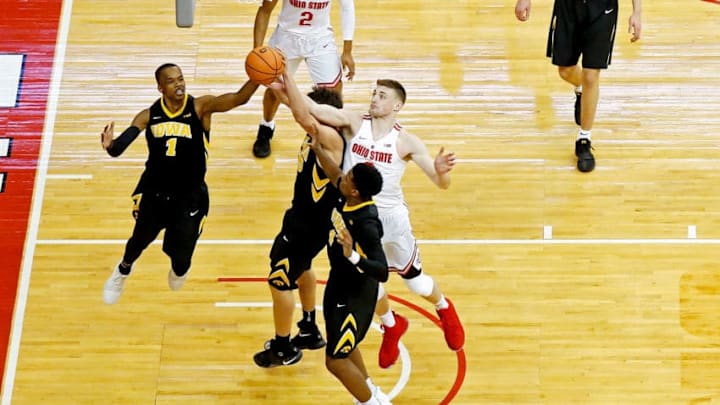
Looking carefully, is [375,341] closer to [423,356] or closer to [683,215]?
[423,356]

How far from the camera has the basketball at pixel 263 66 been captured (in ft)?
26.1

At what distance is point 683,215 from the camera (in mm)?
10219

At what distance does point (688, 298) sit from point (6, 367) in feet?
15.6

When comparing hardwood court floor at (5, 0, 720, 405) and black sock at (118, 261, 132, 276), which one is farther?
black sock at (118, 261, 132, 276)

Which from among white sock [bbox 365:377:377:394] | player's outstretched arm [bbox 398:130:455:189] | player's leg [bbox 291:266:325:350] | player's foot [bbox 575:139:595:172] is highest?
player's outstretched arm [bbox 398:130:455:189]

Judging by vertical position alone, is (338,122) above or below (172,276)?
above

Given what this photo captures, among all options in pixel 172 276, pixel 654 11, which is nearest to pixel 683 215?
pixel 654 11

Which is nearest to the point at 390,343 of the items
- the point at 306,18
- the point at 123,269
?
the point at 123,269

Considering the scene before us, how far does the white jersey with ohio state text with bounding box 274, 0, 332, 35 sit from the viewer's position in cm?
1016

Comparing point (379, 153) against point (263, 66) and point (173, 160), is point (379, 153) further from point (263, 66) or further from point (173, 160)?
point (173, 160)

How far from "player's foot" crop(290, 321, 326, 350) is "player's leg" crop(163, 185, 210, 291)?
90 centimetres

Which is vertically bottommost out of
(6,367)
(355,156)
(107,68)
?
(6,367)

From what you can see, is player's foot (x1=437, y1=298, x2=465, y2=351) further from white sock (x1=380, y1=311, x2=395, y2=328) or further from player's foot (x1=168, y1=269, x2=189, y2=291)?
player's foot (x1=168, y1=269, x2=189, y2=291)

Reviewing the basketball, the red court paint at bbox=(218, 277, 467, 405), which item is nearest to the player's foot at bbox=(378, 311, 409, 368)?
the red court paint at bbox=(218, 277, 467, 405)
